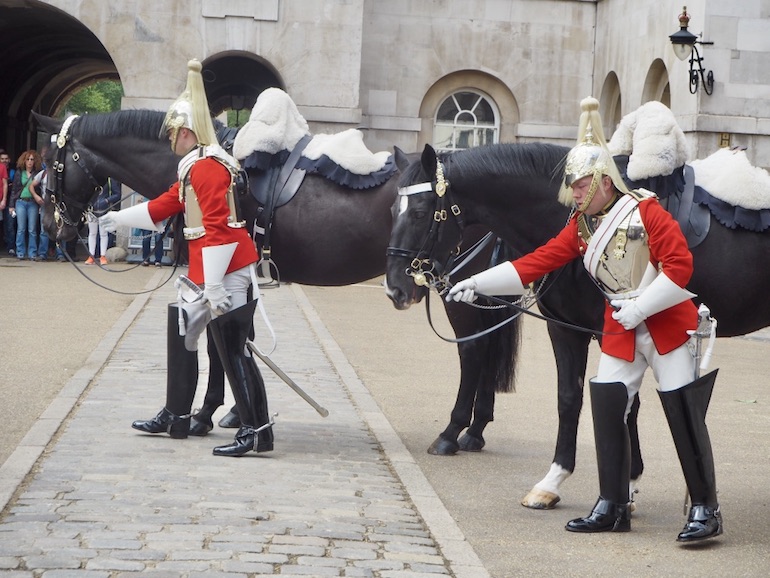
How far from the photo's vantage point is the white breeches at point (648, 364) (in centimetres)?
579

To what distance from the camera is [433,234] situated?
6.68m

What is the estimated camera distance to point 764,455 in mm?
8273

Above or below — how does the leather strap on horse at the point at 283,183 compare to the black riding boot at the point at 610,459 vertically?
above

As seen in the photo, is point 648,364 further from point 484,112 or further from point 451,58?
point 484,112

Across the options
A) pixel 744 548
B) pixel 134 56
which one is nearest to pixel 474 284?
pixel 744 548

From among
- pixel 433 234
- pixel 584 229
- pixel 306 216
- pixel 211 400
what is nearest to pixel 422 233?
pixel 433 234

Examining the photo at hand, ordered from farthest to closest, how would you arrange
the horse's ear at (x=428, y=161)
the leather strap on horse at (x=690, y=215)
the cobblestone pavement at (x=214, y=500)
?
the horse's ear at (x=428, y=161) < the leather strap on horse at (x=690, y=215) < the cobblestone pavement at (x=214, y=500)

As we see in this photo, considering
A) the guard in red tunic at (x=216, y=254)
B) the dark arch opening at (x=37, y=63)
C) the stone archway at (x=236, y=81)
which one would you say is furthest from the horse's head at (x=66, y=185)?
the dark arch opening at (x=37, y=63)

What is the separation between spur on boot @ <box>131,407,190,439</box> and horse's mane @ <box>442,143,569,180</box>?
2373 mm

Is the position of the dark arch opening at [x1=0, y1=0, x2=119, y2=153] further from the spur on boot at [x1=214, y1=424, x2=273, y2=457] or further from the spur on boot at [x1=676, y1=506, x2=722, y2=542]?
the spur on boot at [x1=676, y1=506, x2=722, y2=542]

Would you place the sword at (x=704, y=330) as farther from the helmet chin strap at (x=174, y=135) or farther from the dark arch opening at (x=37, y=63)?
the dark arch opening at (x=37, y=63)

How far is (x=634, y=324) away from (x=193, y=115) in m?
3.00

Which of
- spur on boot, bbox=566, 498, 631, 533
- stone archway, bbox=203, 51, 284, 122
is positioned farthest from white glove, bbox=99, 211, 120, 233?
stone archway, bbox=203, 51, 284, 122

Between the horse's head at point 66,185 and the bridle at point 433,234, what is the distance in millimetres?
2483
